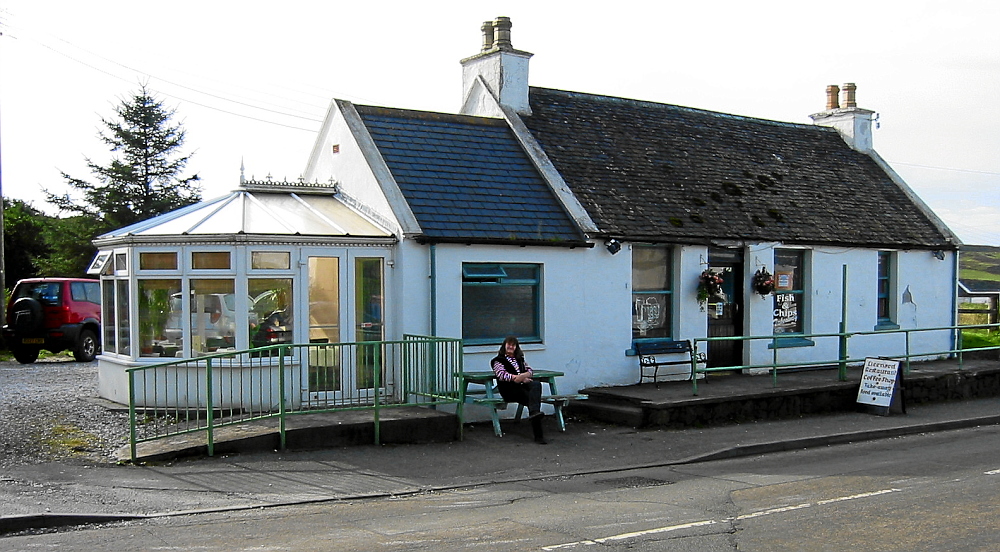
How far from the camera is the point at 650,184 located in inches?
670

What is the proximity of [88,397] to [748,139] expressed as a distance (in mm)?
14158

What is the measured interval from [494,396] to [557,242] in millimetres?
2627

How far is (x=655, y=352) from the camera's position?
15.6 m

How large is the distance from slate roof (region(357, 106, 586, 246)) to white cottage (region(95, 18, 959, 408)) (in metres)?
0.04

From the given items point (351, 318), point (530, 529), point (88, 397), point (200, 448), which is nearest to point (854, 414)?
point (351, 318)

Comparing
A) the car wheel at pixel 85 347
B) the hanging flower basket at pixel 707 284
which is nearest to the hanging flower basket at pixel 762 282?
the hanging flower basket at pixel 707 284

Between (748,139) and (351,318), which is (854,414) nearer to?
(748,139)

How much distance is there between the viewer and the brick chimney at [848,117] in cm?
2256

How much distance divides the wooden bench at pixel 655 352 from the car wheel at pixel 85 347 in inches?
557

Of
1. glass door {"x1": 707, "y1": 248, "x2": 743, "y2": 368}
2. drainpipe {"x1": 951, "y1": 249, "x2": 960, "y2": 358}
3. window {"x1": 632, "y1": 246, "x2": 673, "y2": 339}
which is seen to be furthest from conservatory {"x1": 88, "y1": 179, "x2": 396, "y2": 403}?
drainpipe {"x1": 951, "y1": 249, "x2": 960, "y2": 358}

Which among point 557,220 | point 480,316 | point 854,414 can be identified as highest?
point 557,220

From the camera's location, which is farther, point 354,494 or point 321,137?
point 321,137

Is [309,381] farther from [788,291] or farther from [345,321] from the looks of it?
[788,291]

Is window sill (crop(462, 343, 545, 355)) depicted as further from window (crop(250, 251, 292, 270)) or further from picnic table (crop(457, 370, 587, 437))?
window (crop(250, 251, 292, 270))
